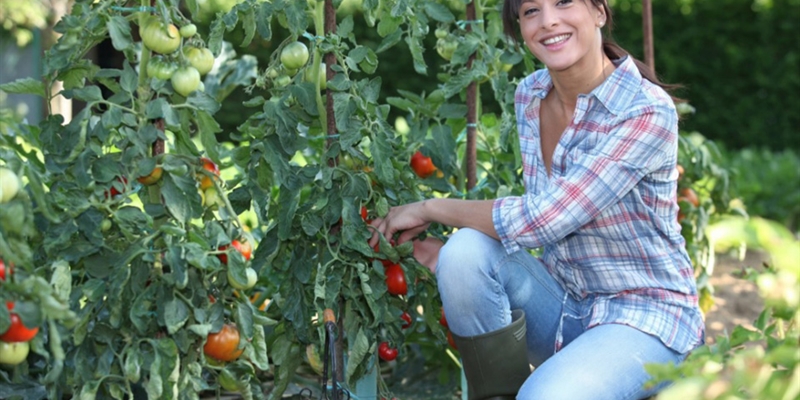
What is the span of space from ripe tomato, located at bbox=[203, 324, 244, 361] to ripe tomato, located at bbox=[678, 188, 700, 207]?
162 centimetres

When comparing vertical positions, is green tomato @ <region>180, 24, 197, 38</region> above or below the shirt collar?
above

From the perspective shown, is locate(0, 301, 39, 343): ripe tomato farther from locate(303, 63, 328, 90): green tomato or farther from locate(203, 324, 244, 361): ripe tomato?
locate(303, 63, 328, 90): green tomato

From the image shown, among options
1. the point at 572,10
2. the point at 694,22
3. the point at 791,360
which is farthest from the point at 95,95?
the point at 694,22

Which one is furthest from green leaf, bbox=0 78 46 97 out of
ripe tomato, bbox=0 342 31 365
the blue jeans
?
the blue jeans

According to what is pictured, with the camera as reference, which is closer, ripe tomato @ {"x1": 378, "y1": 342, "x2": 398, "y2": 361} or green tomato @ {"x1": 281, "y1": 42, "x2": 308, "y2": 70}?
green tomato @ {"x1": 281, "y1": 42, "x2": 308, "y2": 70}

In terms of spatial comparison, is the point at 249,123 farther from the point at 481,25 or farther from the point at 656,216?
the point at 656,216

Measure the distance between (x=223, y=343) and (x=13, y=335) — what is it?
0.44m

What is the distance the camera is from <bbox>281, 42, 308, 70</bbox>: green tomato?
2010mm

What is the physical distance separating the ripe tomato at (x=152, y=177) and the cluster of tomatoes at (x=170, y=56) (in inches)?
5.6

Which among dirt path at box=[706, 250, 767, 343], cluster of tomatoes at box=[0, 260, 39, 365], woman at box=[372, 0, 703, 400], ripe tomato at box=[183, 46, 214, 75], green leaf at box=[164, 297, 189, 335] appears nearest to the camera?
cluster of tomatoes at box=[0, 260, 39, 365]

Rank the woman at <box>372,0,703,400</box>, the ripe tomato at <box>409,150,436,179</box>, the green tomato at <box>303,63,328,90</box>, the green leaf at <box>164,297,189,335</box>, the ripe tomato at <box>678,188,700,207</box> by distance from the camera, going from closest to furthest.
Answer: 1. the green leaf at <box>164,297,189,335</box>
2. the woman at <box>372,0,703,400</box>
3. the green tomato at <box>303,63,328,90</box>
4. the ripe tomato at <box>409,150,436,179</box>
5. the ripe tomato at <box>678,188,700,207</box>

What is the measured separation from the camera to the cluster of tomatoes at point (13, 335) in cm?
144

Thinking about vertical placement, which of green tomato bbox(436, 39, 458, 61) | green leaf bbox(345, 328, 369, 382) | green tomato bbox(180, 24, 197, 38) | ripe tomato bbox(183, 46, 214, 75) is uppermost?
green tomato bbox(180, 24, 197, 38)

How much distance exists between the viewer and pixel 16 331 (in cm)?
145
